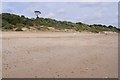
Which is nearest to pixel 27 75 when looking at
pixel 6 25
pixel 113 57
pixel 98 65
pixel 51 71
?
pixel 51 71

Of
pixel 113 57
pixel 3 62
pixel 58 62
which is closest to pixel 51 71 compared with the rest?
pixel 58 62

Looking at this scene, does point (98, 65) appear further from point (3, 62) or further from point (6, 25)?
point (6, 25)

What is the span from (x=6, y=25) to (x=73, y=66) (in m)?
26.6

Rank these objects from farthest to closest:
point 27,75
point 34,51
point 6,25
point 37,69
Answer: point 6,25 < point 34,51 < point 37,69 < point 27,75

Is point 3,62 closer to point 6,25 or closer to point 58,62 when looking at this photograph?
point 58,62

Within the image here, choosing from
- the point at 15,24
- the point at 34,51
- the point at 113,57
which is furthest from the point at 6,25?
the point at 113,57

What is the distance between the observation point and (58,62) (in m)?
11.5

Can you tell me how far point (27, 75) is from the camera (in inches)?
374

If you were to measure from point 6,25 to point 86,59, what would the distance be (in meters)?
25.4

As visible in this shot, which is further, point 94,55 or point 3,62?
point 94,55

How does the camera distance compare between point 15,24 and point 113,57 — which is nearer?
point 113,57

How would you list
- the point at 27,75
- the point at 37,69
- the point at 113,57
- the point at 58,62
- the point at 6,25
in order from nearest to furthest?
1. the point at 27,75
2. the point at 37,69
3. the point at 58,62
4. the point at 113,57
5. the point at 6,25

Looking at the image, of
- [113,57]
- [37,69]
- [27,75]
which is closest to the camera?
[27,75]

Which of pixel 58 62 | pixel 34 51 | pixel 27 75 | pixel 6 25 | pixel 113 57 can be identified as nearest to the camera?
pixel 27 75
